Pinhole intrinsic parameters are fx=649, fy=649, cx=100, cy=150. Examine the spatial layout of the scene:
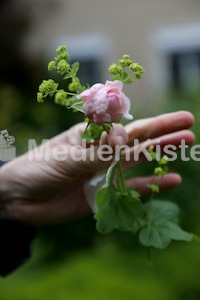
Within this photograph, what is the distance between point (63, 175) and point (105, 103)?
22.1 inches

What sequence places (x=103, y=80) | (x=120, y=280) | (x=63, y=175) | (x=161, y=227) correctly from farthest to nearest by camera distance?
(x=103, y=80) < (x=120, y=280) < (x=63, y=175) < (x=161, y=227)

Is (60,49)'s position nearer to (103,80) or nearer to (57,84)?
(57,84)

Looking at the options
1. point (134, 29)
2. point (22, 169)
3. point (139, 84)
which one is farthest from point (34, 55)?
point (22, 169)

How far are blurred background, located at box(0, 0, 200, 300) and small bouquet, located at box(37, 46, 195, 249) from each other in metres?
1.14

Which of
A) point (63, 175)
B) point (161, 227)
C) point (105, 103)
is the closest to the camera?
point (105, 103)

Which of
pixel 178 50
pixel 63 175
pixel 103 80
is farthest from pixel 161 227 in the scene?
pixel 178 50

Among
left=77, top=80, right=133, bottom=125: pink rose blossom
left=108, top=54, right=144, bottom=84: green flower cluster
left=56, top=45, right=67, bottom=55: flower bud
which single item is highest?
left=56, top=45, right=67, bottom=55: flower bud

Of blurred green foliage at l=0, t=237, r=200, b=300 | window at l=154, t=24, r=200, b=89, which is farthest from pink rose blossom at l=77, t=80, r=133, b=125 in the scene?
window at l=154, t=24, r=200, b=89

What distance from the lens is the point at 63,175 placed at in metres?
1.54

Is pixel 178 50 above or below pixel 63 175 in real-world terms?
above

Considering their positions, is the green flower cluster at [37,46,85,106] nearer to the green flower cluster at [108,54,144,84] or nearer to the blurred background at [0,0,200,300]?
the green flower cluster at [108,54,144,84]

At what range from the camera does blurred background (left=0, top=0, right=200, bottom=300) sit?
252 centimetres

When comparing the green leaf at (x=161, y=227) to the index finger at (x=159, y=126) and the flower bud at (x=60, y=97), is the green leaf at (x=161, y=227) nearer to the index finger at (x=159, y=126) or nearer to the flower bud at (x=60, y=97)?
the index finger at (x=159, y=126)

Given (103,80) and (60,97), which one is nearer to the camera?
(60,97)
